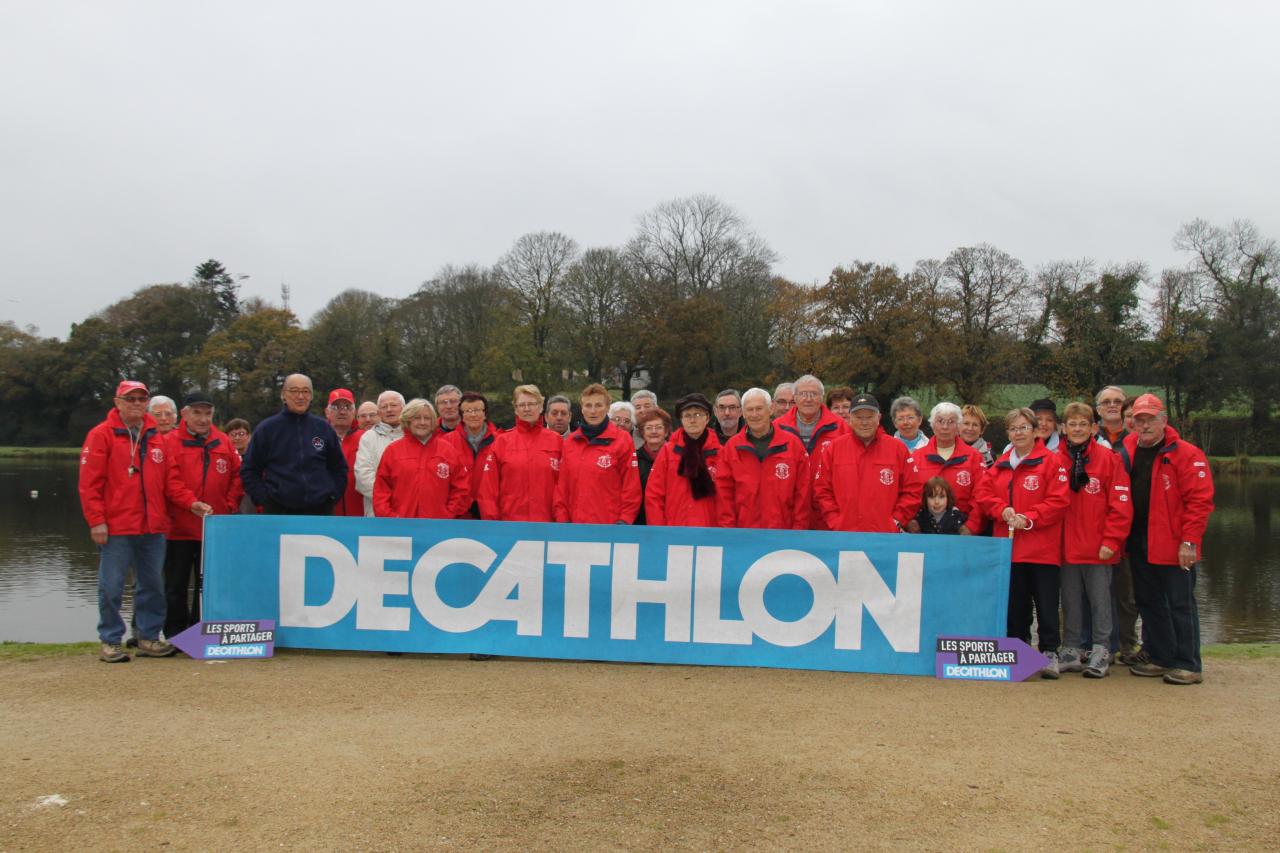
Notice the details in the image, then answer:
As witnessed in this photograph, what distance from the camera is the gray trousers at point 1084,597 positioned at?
6023mm

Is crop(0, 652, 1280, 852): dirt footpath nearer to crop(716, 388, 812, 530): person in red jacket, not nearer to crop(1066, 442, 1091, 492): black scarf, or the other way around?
crop(716, 388, 812, 530): person in red jacket

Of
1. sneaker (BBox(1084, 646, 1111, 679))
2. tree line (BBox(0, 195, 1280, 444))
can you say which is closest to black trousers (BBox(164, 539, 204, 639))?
sneaker (BBox(1084, 646, 1111, 679))

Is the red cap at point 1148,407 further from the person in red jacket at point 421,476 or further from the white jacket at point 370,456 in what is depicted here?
the white jacket at point 370,456

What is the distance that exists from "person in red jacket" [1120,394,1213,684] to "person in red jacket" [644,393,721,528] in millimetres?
3016

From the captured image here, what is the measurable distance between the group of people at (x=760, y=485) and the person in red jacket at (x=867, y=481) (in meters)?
0.01

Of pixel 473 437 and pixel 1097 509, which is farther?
pixel 473 437

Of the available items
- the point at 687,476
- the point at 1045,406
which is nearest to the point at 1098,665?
the point at 1045,406

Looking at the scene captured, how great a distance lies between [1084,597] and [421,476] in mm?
4993

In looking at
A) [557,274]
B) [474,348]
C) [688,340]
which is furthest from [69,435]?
[688,340]

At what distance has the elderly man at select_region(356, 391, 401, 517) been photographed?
24.0 ft

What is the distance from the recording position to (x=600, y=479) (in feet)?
21.4

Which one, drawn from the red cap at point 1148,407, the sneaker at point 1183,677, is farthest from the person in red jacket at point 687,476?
the sneaker at point 1183,677

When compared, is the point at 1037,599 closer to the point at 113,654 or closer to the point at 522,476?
the point at 522,476

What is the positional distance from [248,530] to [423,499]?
1.26 m
